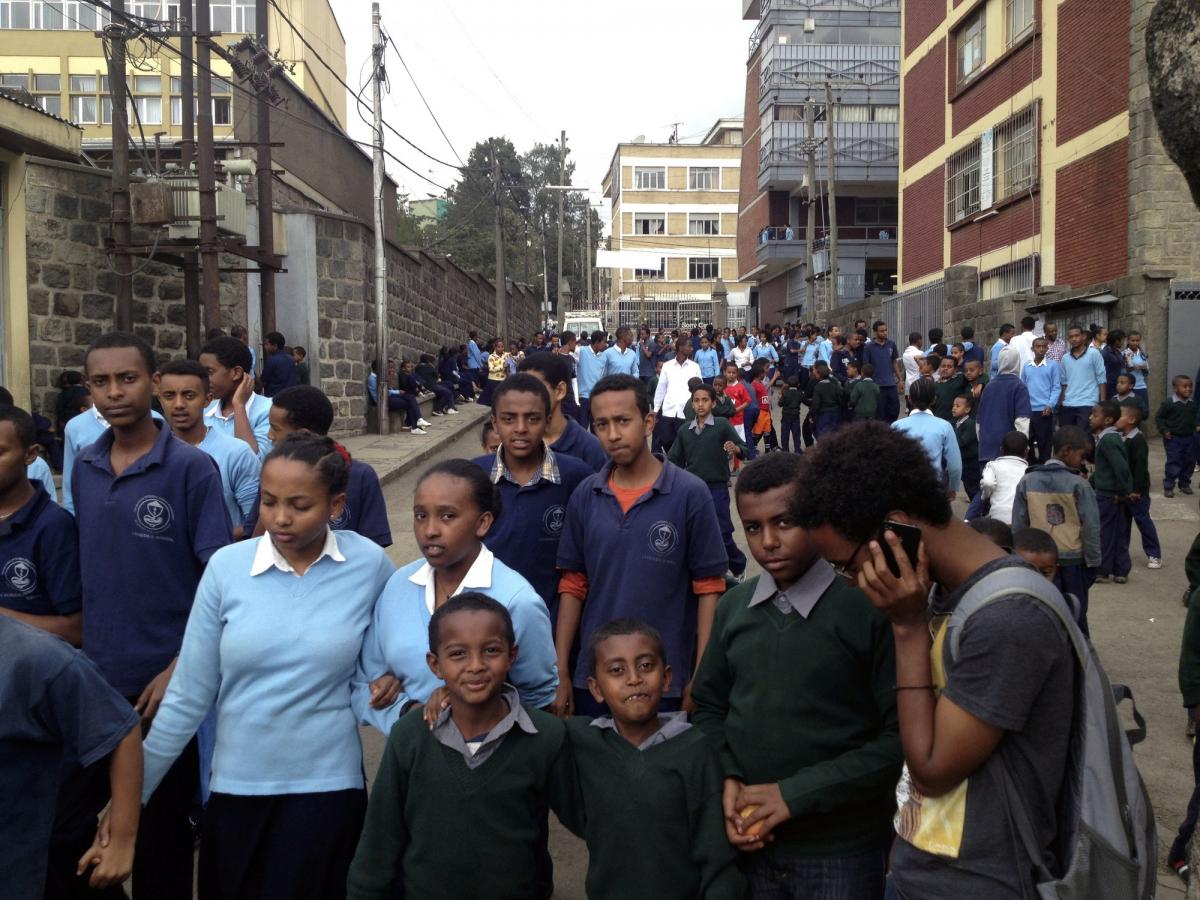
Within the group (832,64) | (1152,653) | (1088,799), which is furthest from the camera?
(832,64)

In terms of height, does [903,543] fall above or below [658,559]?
above

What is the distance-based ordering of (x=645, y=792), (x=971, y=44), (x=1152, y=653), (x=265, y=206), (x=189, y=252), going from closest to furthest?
1. (x=645, y=792)
2. (x=1152, y=653)
3. (x=189, y=252)
4. (x=265, y=206)
5. (x=971, y=44)

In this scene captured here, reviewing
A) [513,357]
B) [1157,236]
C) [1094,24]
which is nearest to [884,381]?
[1157,236]

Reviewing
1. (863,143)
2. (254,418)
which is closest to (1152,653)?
(254,418)

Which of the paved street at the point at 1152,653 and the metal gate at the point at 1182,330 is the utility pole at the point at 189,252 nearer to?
the paved street at the point at 1152,653

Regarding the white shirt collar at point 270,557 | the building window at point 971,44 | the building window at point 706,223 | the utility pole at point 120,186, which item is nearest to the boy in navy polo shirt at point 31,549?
the white shirt collar at point 270,557

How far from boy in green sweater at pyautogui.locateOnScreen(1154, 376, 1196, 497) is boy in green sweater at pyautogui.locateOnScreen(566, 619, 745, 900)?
39.3ft

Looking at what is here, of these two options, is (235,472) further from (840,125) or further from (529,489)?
(840,125)

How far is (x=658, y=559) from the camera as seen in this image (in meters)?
4.08

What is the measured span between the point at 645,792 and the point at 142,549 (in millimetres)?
1923

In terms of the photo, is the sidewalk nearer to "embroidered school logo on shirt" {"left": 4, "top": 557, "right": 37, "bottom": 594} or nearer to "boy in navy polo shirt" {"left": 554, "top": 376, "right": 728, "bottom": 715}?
"boy in navy polo shirt" {"left": 554, "top": 376, "right": 728, "bottom": 715}

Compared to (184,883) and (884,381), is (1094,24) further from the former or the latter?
(184,883)

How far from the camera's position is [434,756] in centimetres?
297

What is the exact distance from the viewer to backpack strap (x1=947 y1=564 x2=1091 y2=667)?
2.24 meters
